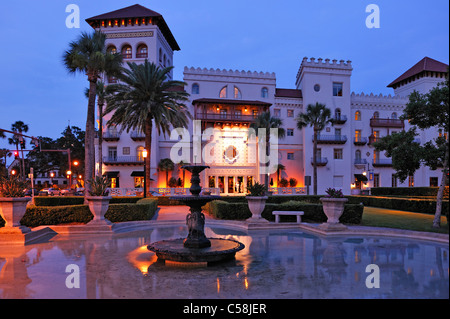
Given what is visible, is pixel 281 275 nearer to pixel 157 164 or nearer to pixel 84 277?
pixel 84 277

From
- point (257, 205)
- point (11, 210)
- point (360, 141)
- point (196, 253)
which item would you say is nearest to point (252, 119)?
point (360, 141)

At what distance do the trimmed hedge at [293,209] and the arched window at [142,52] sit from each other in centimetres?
3126

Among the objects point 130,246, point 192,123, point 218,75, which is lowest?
point 130,246

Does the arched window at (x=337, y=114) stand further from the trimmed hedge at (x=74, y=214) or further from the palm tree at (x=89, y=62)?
the trimmed hedge at (x=74, y=214)

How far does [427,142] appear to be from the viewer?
1433cm

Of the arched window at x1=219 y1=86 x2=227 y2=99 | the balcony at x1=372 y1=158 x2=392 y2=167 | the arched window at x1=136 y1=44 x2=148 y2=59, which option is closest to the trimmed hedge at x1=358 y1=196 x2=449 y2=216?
the balcony at x1=372 y1=158 x2=392 y2=167

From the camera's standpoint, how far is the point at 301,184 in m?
43.8

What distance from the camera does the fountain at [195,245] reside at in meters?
8.04

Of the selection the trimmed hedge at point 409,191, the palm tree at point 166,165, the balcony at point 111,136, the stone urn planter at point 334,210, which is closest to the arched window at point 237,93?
the palm tree at point 166,165

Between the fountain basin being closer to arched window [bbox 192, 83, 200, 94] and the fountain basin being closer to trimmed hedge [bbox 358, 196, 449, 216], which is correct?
trimmed hedge [bbox 358, 196, 449, 216]

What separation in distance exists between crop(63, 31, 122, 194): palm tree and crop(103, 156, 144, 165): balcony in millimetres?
19427
